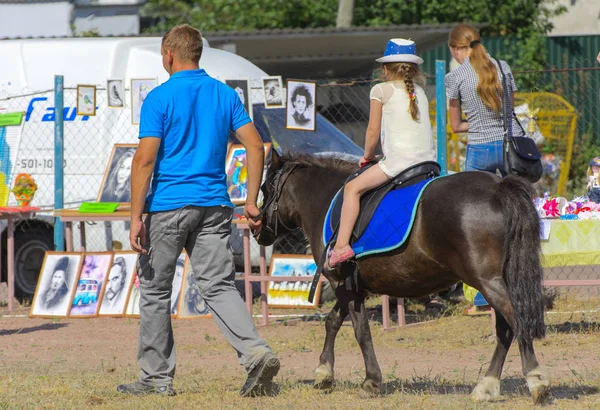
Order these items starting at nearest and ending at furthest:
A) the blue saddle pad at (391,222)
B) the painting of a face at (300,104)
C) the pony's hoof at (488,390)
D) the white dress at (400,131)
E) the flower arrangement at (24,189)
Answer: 1. the pony's hoof at (488,390)
2. the blue saddle pad at (391,222)
3. the white dress at (400,131)
4. the painting of a face at (300,104)
5. the flower arrangement at (24,189)

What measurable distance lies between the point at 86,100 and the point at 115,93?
32 cm

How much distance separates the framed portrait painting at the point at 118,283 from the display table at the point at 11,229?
1.08m

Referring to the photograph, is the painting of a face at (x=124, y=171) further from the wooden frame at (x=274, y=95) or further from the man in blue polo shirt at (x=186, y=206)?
the man in blue polo shirt at (x=186, y=206)

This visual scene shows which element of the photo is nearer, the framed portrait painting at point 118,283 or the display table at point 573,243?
the display table at point 573,243

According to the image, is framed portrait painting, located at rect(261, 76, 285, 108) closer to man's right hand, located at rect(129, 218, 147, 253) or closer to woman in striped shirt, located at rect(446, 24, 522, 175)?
woman in striped shirt, located at rect(446, 24, 522, 175)

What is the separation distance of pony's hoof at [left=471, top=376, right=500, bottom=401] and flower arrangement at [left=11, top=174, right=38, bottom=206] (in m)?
6.74

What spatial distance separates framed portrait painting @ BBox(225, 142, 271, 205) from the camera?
34.1 ft

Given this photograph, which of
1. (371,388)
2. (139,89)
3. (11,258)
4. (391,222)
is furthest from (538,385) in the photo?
(11,258)

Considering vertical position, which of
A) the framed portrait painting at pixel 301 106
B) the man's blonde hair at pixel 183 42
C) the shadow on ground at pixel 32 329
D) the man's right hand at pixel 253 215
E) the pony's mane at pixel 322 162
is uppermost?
the man's blonde hair at pixel 183 42

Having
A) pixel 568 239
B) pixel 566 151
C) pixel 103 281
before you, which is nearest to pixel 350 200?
pixel 568 239

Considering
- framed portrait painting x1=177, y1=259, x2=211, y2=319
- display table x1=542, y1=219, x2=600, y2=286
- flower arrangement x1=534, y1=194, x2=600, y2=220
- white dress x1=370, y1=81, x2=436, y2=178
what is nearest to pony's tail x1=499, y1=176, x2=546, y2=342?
white dress x1=370, y1=81, x2=436, y2=178

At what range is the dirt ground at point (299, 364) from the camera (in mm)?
6230

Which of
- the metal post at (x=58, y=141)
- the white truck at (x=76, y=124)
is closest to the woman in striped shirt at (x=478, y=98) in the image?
the white truck at (x=76, y=124)

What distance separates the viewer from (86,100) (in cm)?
1120
